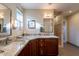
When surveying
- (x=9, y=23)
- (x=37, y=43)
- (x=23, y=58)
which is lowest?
(x=37, y=43)

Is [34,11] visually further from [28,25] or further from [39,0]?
[39,0]

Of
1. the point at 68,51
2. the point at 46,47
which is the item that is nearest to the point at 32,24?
the point at 46,47

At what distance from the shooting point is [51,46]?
14.7 feet

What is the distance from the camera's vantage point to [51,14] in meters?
5.89

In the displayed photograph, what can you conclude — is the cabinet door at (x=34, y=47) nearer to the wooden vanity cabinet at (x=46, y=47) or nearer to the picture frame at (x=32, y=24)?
the wooden vanity cabinet at (x=46, y=47)

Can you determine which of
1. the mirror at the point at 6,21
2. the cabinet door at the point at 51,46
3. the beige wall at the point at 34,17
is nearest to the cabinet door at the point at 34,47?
the cabinet door at the point at 51,46

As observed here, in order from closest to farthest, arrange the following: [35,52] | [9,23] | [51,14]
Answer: [9,23]
[35,52]
[51,14]

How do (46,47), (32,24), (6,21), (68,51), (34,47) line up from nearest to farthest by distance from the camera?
(6,21) → (34,47) → (46,47) → (68,51) → (32,24)

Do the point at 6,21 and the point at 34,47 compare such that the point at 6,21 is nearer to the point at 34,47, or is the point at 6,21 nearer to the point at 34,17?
the point at 34,47

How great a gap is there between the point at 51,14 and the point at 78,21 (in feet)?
5.56

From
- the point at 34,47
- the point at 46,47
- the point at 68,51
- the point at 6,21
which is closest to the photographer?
the point at 6,21

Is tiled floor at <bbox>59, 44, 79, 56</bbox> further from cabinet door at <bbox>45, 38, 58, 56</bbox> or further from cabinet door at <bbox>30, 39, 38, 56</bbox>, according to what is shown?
cabinet door at <bbox>30, 39, 38, 56</bbox>

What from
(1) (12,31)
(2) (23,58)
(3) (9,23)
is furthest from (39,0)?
(1) (12,31)

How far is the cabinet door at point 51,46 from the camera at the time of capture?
4449mm
